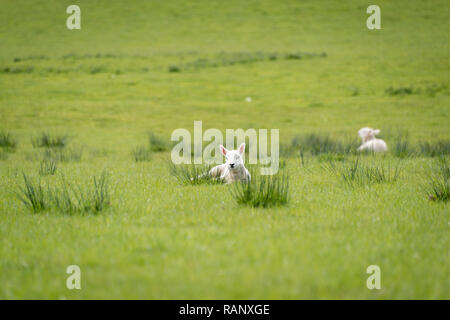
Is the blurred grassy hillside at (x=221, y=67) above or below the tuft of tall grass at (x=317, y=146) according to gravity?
above

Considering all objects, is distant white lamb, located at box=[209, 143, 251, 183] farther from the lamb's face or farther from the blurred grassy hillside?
the blurred grassy hillside

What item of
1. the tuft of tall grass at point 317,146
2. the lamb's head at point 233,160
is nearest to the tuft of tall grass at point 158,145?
the tuft of tall grass at point 317,146

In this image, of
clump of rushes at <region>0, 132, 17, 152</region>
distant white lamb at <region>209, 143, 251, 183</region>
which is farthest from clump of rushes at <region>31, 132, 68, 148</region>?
distant white lamb at <region>209, 143, 251, 183</region>

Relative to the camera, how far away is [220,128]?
22.4 meters

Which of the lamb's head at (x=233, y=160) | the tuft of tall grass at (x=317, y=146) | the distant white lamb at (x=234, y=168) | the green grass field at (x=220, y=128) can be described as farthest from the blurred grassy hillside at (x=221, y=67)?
the lamb's head at (x=233, y=160)

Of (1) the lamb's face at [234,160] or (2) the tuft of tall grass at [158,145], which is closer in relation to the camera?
(1) the lamb's face at [234,160]

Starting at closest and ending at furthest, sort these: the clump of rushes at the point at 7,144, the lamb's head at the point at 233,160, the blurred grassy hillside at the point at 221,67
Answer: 1. the lamb's head at the point at 233,160
2. the clump of rushes at the point at 7,144
3. the blurred grassy hillside at the point at 221,67

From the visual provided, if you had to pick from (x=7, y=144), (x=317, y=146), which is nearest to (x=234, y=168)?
(x=317, y=146)

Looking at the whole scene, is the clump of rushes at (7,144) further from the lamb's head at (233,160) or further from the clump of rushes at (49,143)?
the lamb's head at (233,160)

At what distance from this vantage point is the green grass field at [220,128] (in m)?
3.94

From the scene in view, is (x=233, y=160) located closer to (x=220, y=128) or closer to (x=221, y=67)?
(x=220, y=128)

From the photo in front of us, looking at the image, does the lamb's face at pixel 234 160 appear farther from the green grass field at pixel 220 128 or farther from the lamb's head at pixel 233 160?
the green grass field at pixel 220 128

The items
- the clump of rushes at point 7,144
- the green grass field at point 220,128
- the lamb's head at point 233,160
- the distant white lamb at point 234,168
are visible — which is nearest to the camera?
the green grass field at point 220,128
